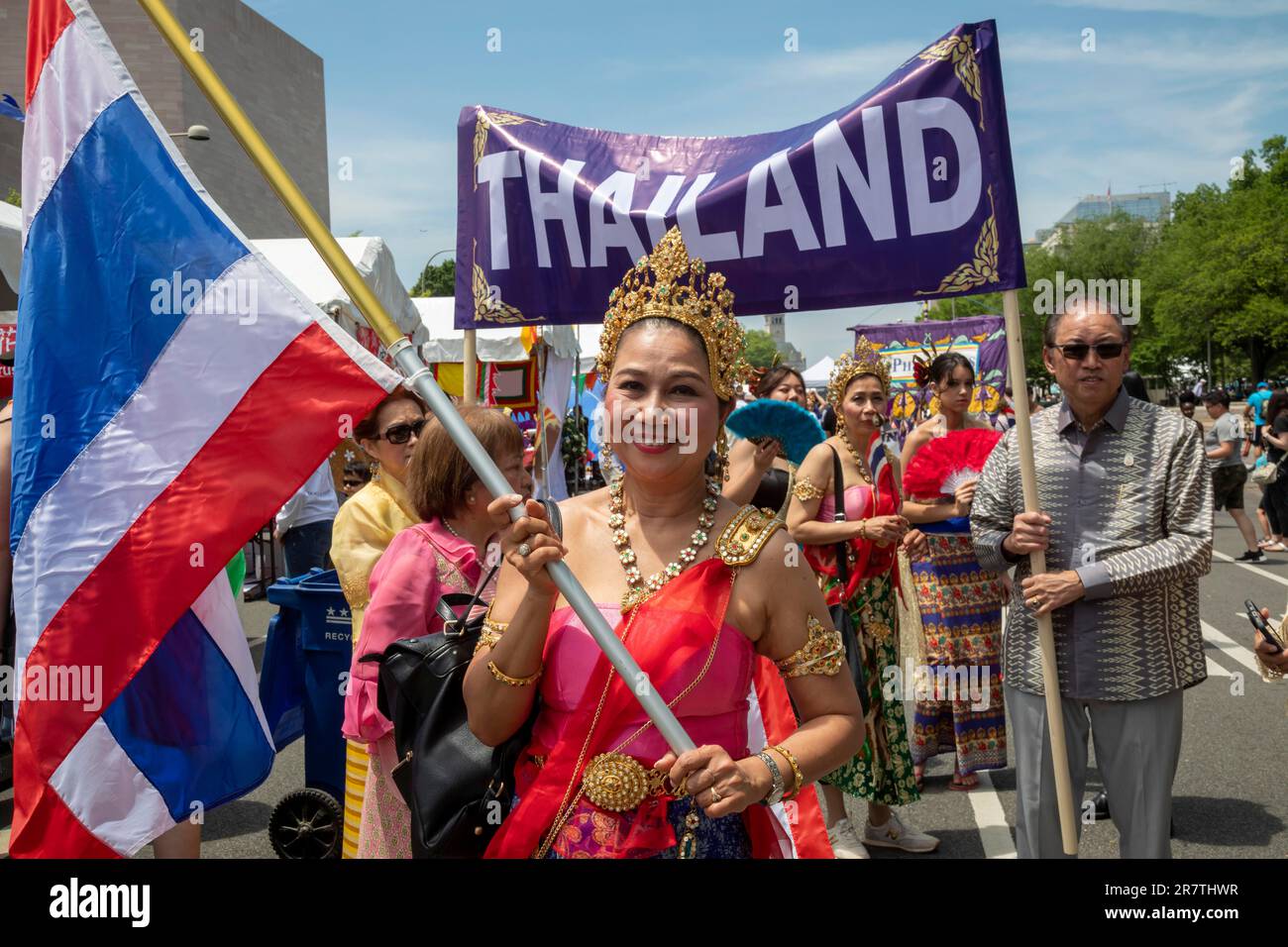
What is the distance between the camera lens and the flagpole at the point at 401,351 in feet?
7.09

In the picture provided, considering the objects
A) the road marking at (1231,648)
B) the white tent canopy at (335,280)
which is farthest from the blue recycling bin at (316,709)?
the road marking at (1231,648)

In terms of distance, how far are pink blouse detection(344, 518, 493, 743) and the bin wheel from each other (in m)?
1.45

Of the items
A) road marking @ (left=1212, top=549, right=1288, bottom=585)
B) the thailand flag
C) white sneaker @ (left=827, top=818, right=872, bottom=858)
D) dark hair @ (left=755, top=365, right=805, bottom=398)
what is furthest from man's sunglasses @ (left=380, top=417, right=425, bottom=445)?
road marking @ (left=1212, top=549, right=1288, bottom=585)

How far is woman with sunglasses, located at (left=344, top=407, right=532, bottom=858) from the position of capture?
11.3 feet

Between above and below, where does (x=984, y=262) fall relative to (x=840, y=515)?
above

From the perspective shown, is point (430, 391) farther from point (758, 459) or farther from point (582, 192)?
point (758, 459)

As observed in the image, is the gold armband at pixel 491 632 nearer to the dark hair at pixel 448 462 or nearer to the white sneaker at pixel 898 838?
the dark hair at pixel 448 462

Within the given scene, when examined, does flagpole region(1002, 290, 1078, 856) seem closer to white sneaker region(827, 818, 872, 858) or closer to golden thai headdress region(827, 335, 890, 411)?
white sneaker region(827, 818, 872, 858)

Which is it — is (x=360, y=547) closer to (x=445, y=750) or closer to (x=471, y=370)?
(x=471, y=370)

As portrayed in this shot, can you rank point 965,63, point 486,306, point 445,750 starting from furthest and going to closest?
point 486,306
point 965,63
point 445,750

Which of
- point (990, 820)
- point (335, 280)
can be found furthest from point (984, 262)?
point (335, 280)

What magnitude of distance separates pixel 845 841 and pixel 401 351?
3607mm

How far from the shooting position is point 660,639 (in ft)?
7.41

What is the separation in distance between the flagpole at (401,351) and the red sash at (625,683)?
7 cm
